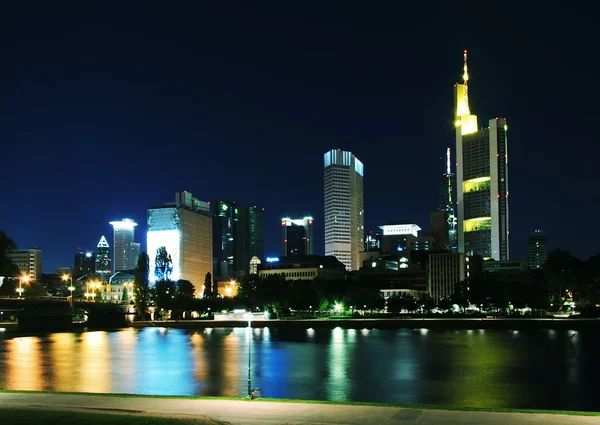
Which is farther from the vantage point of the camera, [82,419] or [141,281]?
[141,281]

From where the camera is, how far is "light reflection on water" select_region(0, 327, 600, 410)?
47094 mm

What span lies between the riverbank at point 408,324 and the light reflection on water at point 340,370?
95.4 ft

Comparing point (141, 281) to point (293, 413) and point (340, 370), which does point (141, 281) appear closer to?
point (340, 370)

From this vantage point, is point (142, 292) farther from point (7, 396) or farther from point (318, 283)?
point (7, 396)

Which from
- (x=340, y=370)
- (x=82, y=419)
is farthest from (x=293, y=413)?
(x=340, y=370)

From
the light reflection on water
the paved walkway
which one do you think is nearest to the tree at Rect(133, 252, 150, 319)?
the light reflection on water

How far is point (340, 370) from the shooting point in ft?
205

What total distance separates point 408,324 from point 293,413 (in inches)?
4765

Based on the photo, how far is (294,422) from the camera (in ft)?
77.2

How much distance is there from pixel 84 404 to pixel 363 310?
171 meters

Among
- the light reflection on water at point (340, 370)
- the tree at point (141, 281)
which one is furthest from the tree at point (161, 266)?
the light reflection on water at point (340, 370)

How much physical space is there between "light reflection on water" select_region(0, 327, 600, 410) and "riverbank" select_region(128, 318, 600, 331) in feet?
95.4

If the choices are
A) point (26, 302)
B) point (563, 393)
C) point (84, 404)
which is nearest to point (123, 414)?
point (84, 404)

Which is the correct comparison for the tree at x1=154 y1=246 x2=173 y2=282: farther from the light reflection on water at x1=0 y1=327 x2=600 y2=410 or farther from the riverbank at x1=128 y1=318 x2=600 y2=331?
the light reflection on water at x1=0 y1=327 x2=600 y2=410
